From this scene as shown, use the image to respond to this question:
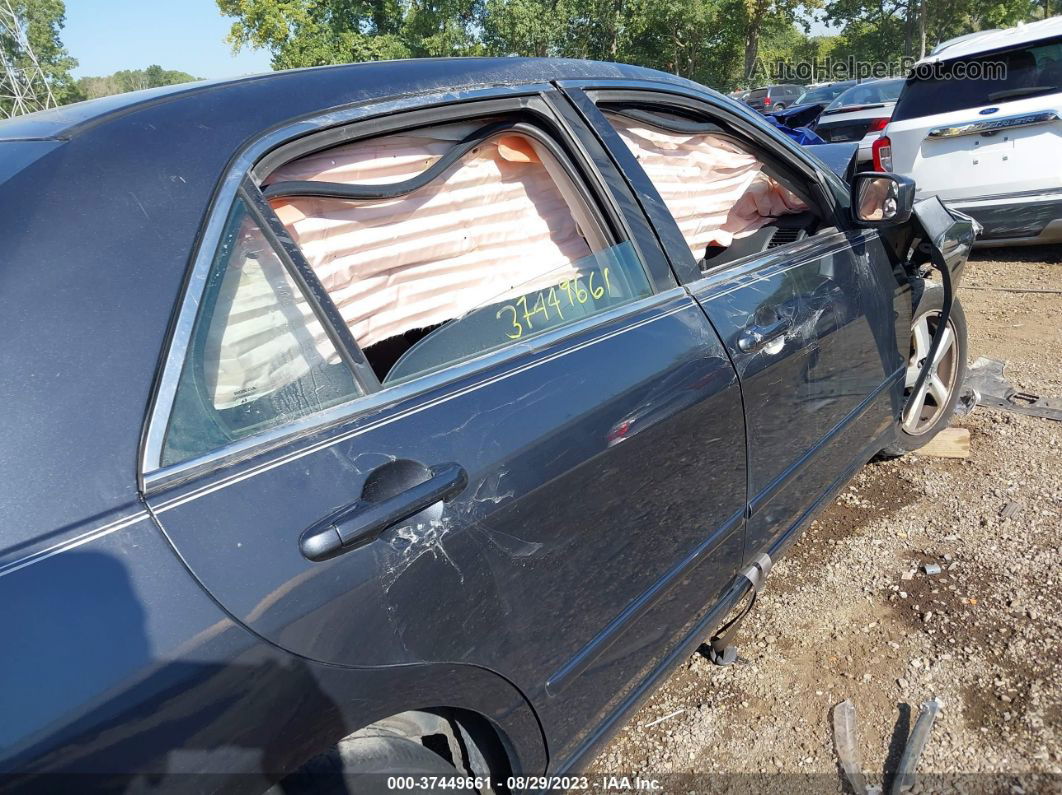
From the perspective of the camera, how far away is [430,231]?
1.88 metres

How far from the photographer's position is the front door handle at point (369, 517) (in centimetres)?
119

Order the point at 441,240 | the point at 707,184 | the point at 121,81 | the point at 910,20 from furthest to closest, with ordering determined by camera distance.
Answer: the point at 121,81, the point at 910,20, the point at 707,184, the point at 441,240

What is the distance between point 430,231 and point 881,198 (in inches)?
67.7

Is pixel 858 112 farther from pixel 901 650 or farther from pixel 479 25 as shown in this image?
pixel 479 25

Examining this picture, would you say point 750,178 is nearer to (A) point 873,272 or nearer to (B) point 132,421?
(A) point 873,272

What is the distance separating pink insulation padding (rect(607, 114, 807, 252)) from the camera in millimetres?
2379

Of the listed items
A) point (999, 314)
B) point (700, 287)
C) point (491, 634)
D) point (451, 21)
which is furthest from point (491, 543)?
point (451, 21)

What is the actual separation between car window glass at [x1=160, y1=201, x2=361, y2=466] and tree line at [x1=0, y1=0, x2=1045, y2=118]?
59.5 ft

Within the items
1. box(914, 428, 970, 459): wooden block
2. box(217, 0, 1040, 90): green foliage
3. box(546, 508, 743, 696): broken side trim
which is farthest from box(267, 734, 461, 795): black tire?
box(217, 0, 1040, 90): green foliage

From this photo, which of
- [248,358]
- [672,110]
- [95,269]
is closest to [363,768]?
[248,358]

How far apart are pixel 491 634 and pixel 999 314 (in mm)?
5157

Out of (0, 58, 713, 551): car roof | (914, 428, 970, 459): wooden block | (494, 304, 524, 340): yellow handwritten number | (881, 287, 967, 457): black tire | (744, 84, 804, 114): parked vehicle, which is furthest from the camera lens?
(744, 84, 804, 114): parked vehicle

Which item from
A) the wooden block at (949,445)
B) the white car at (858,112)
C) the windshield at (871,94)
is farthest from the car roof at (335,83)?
the windshield at (871,94)

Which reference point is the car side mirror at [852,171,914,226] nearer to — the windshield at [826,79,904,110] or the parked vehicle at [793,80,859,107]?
the windshield at [826,79,904,110]
